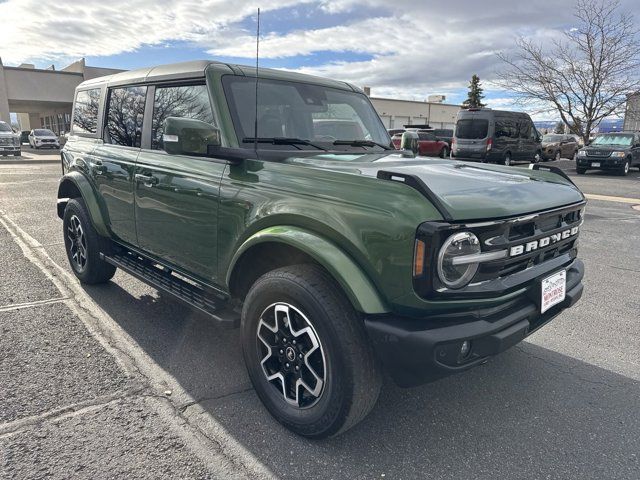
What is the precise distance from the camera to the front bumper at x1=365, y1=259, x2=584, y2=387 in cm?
201

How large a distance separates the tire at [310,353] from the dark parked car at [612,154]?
19.5 m

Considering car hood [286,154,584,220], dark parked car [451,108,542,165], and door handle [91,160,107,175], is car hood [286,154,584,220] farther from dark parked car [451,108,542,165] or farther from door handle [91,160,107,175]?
dark parked car [451,108,542,165]

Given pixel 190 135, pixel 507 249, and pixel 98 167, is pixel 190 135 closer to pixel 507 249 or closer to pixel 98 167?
pixel 507 249

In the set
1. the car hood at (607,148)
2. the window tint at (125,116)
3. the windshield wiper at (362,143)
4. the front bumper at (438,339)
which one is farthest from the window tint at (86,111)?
the car hood at (607,148)

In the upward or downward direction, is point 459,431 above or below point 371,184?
below

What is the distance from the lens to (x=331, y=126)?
351cm

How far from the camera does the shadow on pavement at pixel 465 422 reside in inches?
89.5

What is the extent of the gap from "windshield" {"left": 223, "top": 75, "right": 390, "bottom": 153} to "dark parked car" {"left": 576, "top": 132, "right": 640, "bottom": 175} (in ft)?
58.3

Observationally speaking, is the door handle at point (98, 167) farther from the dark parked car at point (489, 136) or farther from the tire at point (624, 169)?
the tire at point (624, 169)

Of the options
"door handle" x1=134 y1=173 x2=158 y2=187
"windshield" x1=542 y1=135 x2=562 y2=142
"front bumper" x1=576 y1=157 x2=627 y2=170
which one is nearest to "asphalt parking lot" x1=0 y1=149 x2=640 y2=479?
"door handle" x1=134 y1=173 x2=158 y2=187

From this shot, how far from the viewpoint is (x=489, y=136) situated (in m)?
18.3

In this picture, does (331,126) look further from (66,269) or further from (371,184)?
(66,269)

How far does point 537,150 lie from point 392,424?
21.8 meters

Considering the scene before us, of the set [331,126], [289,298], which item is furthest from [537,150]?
[289,298]
